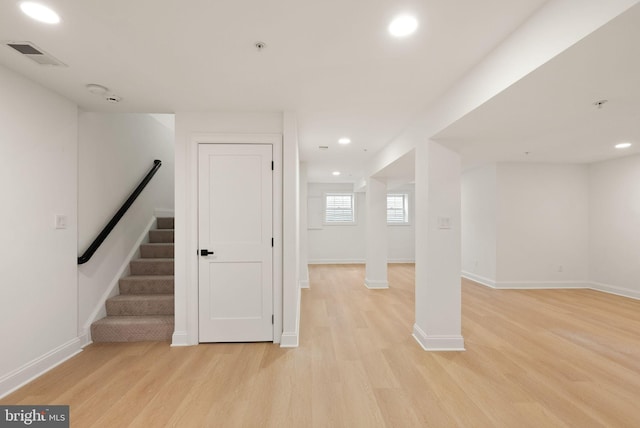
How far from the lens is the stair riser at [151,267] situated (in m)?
3.69

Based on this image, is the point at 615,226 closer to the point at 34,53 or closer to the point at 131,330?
the point at 131,330

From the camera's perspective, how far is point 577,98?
204cm

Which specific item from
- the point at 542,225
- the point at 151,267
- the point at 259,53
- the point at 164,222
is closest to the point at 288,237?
the point at 259,53

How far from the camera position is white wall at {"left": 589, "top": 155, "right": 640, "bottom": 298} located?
494 cm

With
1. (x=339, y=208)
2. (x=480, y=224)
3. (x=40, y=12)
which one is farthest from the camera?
(x=339, y=208)

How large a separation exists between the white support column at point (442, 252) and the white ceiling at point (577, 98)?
0.27 metres

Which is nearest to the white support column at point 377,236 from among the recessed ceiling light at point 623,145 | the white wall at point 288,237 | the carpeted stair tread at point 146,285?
the white wall at point 288,237

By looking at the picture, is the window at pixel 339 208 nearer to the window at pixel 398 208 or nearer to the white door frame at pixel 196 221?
the window at pixel 398 208

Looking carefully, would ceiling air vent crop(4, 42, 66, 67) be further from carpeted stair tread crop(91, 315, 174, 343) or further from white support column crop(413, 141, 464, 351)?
white support column crop(413, 141, 464, 351)

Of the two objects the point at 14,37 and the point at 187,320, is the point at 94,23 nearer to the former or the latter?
the point at 14,37

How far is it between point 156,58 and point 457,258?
3.10 m

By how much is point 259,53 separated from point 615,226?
670cm

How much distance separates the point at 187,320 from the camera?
3041 millimetres

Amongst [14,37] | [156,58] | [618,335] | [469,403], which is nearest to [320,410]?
[469,403]
